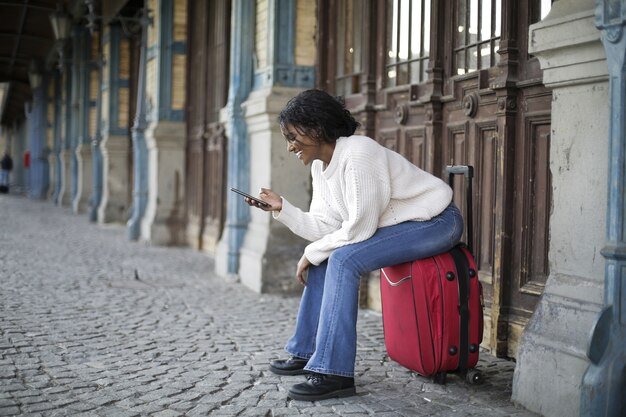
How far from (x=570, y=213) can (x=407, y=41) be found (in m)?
2.94

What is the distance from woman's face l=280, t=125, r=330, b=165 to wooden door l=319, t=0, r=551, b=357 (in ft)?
4.56

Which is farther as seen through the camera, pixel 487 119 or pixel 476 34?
pixel 476 34

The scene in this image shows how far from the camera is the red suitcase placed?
12.6 feet

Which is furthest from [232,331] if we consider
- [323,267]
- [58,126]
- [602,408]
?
[58,126]

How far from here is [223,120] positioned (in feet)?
30.2

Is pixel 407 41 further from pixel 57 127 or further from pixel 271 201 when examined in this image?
pixel 57 127

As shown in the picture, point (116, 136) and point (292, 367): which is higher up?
point (116, 136)

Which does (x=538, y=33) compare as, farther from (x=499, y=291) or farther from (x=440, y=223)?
(x=499, y=291)

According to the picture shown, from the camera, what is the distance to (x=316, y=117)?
12.8ft

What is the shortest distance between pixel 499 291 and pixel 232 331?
6.07ft

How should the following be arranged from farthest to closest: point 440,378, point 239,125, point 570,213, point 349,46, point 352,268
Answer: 1. point 239,125
2. point 349,46
3. point 440,378
4. point 352,268
5. point 570,213

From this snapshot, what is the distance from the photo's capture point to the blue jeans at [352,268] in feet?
12.3

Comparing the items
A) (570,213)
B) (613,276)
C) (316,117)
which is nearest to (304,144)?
(316,117)

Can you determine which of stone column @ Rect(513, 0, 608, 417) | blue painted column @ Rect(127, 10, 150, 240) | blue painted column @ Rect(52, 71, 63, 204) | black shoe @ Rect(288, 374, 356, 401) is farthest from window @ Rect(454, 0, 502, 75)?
blue painted column @ Rect(52, 71, 63, 204)
